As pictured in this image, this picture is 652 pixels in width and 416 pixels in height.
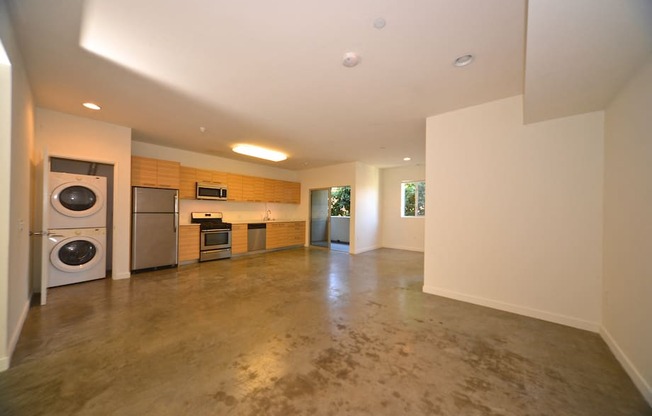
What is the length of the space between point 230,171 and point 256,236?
78.4 inches

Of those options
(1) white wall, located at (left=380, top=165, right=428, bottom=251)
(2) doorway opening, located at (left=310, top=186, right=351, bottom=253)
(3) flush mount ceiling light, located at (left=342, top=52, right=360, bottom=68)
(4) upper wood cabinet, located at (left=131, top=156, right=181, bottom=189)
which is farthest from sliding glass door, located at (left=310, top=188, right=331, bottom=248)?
(3) flush mount ceiling light, located at (left=342, top=52, right=360, bottom=68)

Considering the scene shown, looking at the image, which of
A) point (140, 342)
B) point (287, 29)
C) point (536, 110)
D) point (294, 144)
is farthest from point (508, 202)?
point (140, 342)

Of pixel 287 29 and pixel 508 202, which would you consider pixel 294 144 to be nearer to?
pixel 287 29

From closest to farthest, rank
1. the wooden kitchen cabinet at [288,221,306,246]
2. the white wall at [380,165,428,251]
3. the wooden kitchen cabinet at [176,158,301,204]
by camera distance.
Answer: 1. the wooden kitchen cabinet at [176,158,301,204]
2. the white wall at [380,165,428,251]
3. the wooden kitchen cabinet at [288,221,306,246]

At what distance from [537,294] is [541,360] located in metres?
1.08

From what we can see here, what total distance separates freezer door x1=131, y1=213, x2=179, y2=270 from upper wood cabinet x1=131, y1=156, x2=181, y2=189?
2.09 feet

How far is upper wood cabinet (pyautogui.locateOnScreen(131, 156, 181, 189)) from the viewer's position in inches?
178

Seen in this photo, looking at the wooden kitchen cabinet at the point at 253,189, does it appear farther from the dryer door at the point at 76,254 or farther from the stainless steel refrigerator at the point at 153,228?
the dryer door at the point at 76,254

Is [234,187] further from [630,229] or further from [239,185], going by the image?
[630,229]

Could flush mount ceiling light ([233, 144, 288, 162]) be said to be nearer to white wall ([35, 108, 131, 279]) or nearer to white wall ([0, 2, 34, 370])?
white wall ([35, 108, 131, 279])

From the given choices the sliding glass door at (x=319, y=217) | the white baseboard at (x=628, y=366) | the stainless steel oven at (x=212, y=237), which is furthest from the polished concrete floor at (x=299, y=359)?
the sliding glass door at (x=319, y=217)

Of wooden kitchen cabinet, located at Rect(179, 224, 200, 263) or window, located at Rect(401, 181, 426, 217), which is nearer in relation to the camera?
wooden kitchen cabinet, located at Rect(179, 224, 200, 263)

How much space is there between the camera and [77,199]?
373 cm

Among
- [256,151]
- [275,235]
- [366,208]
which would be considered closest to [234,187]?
[256,151]
